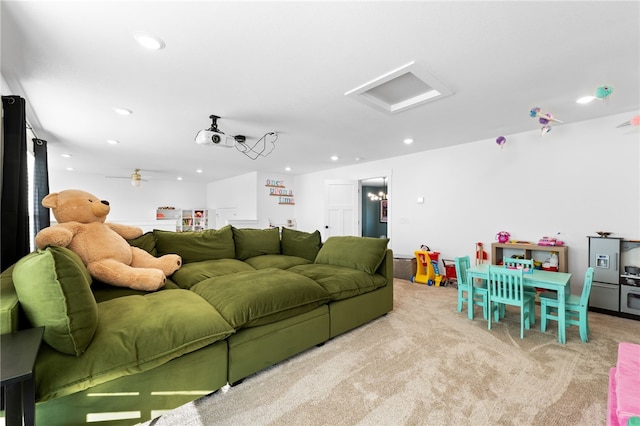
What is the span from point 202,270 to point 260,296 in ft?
3.09

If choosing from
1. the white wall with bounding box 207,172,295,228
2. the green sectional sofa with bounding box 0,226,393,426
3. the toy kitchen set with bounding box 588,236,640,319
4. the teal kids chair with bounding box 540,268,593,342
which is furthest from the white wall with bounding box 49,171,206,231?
the toy kitchen set with bounding box 588,236,640,319

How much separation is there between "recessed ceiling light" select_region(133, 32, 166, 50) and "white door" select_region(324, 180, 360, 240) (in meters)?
4.71

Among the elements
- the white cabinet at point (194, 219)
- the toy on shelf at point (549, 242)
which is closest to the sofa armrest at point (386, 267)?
the toy on shelf at point (549, 242)

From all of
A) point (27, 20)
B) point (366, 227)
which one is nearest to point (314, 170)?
point (366, 227)

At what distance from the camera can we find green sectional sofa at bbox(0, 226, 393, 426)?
3.93 feet

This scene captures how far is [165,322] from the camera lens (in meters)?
1.52

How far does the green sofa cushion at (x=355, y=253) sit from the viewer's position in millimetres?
2944

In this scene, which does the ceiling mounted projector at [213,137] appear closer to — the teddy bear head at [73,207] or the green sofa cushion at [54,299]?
the teddy bear head at [73,207]

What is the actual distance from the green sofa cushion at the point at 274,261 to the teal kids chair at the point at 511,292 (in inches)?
80.2

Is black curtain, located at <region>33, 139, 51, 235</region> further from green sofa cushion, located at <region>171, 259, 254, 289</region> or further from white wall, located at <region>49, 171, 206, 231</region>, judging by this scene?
white wall, located at <region>49, 171, 206, 231</region>

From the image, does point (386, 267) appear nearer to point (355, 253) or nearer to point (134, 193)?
point (355, 253)

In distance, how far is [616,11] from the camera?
155 cm

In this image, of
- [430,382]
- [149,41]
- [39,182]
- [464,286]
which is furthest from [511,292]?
[39,182]

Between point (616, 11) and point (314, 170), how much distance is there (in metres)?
5.70
